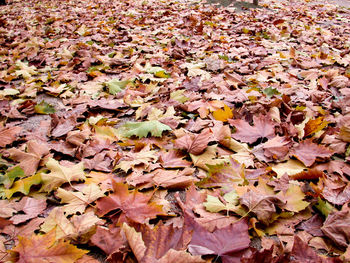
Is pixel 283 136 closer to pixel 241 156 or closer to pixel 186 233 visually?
pixel 241 156

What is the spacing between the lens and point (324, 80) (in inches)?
94.0

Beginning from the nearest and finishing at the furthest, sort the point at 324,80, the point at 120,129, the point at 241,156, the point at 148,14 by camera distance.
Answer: the point at 241,156 < the point at 120,129 < the point at 324,80 < the point at 148,14

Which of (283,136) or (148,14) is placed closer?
(283,136)

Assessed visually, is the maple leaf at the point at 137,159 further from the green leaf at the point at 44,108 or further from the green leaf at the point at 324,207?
the green leaf at the point at 44,108

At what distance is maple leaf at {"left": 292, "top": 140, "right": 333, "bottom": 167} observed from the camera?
4.64 feet

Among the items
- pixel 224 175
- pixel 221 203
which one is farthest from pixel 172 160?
pixel 221 203

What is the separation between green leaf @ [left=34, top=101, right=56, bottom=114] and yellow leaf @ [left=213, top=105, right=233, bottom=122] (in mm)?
A: 1422

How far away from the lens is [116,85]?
8.20ft

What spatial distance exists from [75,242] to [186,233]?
464 millimetres

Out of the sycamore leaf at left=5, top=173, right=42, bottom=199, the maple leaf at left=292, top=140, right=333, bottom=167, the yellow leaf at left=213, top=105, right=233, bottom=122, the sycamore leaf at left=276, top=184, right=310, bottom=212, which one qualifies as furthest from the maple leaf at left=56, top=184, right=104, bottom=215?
the maple leaf at left=292, top=140, right=333, bottom=167

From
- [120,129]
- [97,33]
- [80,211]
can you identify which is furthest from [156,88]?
[97,33]

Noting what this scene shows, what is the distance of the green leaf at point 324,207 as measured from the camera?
1.12 m

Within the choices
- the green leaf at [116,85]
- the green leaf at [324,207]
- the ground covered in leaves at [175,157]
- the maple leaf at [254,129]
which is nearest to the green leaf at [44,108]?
the ground covered in leaves at [175,157]

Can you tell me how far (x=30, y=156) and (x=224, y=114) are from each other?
1.33 m
